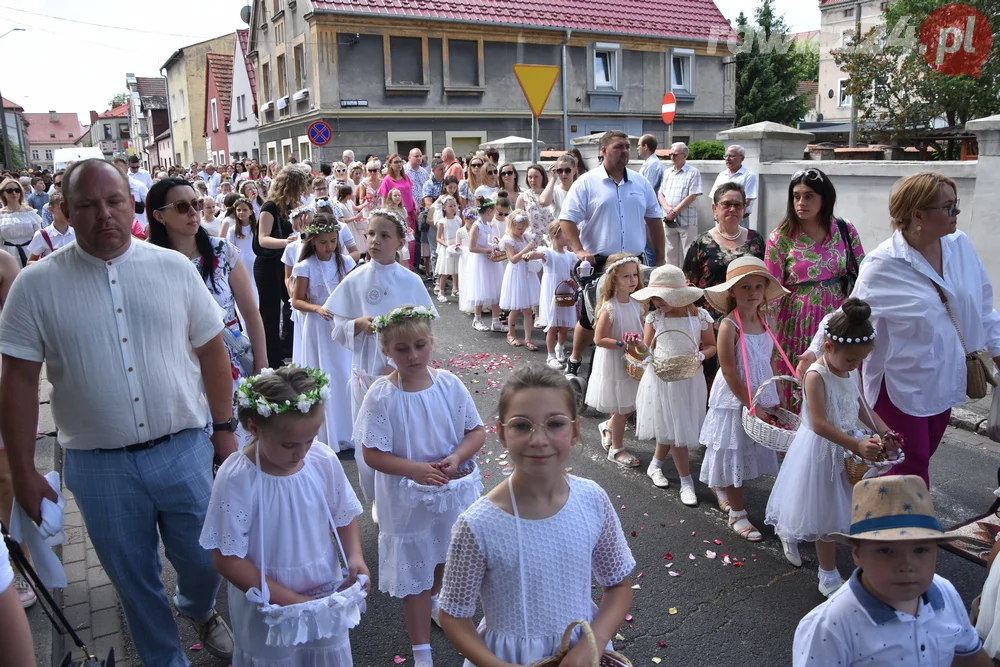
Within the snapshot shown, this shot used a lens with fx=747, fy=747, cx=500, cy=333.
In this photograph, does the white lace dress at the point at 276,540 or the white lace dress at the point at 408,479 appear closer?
the white lace dress at the point at 276,540

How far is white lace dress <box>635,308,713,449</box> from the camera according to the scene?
16.8ft

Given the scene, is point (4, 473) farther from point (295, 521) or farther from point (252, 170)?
point (252, 170)

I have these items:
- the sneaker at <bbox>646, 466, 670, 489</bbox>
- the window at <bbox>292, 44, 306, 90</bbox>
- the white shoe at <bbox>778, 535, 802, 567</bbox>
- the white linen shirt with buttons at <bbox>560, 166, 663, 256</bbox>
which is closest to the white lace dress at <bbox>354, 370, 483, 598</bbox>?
the white shoe at <bbox>778, 535, 802, 567</bbox>

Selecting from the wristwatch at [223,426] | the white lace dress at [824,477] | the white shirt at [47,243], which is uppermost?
the white shirt at [47,243]

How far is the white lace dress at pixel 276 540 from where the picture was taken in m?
2.70

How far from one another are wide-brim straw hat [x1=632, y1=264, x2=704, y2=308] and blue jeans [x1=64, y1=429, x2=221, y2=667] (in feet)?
10.0

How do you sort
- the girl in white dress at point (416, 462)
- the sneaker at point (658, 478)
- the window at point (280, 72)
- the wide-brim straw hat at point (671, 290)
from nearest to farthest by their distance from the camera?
the girl in white dress at point (416, 462) → the wide-brim straw hat at point (671, 290) → the sneaker at point (658, 478) → the window at point (280, 72)

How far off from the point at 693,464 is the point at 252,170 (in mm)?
14792

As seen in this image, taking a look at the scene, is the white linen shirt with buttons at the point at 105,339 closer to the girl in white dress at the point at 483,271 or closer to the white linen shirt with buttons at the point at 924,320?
the white linen shirt with buttons at the point at 924,320

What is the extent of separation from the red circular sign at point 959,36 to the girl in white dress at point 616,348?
12.2m

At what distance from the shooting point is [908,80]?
18.1 m

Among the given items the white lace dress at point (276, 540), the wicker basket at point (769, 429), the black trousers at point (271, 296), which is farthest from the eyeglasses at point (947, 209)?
the black trousers at point (271, 296)

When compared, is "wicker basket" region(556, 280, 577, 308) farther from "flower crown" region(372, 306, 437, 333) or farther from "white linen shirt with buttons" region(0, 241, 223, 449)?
"white linen shirt with buttons" region(0, 241, 223, 449)

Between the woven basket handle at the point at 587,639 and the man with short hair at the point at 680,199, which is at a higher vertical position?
the man with short hair at the point at 680,199
